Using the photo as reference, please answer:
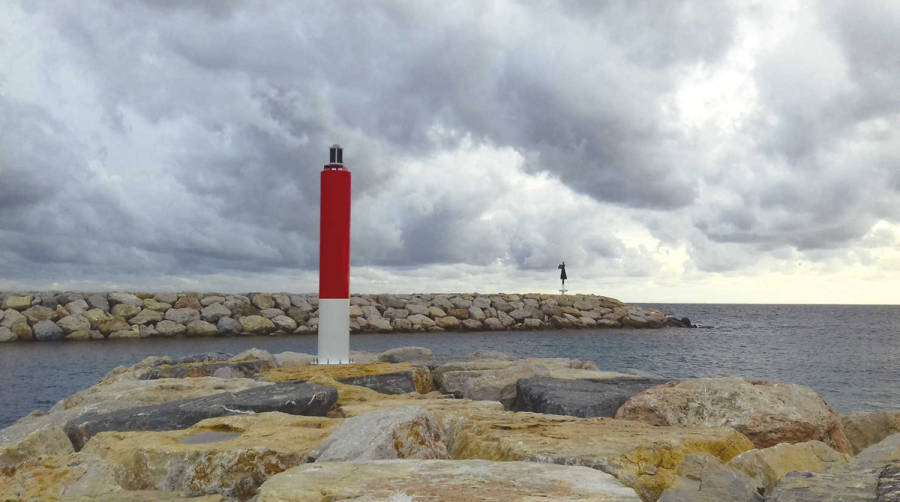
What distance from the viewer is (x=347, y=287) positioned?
9.01m

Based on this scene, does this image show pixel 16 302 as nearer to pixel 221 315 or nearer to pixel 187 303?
pixel 187 303

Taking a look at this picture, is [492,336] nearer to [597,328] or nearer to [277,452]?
[597,328]

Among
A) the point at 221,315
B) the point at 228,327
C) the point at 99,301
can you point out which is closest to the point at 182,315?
the point at 221,315

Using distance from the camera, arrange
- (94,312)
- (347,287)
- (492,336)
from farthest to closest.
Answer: (492,336), (94,312), (347,287)

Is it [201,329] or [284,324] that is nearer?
[201,329]

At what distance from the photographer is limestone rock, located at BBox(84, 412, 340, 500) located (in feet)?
11.6

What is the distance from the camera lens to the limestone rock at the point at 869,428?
562 centimetres

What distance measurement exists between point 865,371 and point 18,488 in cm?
2079

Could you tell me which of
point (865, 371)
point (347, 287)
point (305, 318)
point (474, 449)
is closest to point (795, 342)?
point (865, 371)

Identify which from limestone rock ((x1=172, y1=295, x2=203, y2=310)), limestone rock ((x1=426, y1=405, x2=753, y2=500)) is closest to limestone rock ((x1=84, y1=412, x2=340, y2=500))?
limestone rock ((x1=426, y1=405, x2=753, y2=500))

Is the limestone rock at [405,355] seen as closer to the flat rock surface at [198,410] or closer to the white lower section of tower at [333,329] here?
the white lower section of tower at [333,329]

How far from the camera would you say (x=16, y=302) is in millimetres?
22234

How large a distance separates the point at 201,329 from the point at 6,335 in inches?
223

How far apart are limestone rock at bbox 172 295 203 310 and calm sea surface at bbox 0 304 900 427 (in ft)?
7.73
